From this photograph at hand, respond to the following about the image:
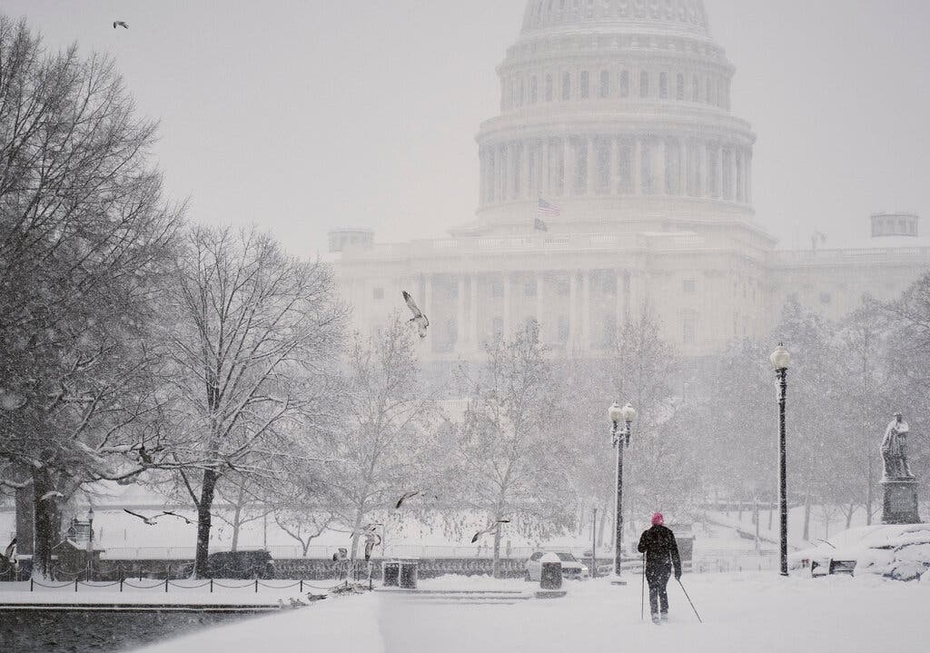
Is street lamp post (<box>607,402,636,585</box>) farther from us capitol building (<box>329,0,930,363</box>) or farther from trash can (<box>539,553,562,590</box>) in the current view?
us capitol building (<box>329,0,930,363</box>)

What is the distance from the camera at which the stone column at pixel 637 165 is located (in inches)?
6363

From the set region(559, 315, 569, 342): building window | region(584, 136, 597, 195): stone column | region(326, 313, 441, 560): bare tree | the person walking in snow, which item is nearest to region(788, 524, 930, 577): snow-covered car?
the person walking in snow

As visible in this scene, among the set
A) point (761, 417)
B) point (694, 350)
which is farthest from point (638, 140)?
point (761, 417)

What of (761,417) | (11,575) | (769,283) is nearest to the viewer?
(11,575)

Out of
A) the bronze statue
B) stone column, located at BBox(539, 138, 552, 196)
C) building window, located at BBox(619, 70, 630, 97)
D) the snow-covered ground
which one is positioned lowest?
the snow-covered ground

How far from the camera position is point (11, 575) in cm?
3866

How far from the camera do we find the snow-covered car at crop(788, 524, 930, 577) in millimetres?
33750

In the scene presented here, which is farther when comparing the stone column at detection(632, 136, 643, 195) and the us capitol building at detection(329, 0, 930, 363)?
the stone column at detection(632, 136, 643, 195)

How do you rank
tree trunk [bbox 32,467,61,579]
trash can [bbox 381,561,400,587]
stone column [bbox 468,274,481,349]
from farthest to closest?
stone column [bbox 468,274,481,349] → trash can [bbox 381,561,400,587] → tree trunk [bbox 32,467,61,579]

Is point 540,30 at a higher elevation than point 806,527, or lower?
higher

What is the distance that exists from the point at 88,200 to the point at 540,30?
138062mm

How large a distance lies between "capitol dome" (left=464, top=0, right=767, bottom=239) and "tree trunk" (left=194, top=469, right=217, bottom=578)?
4489 inches

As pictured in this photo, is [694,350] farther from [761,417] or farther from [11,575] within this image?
[11,575]

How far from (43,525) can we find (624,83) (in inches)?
5279
